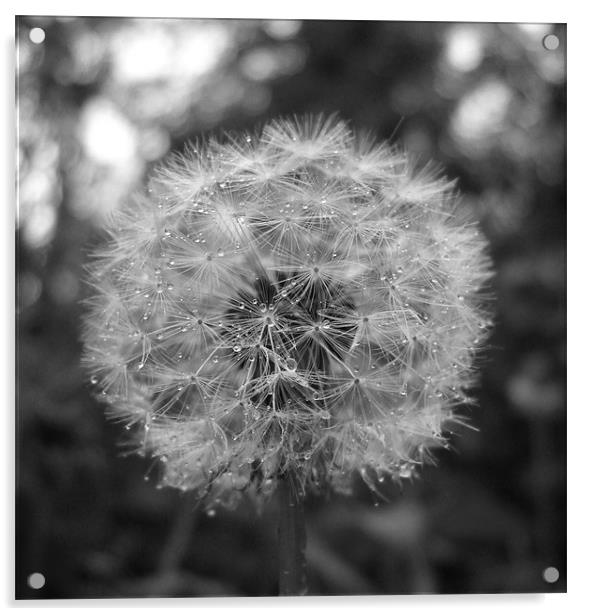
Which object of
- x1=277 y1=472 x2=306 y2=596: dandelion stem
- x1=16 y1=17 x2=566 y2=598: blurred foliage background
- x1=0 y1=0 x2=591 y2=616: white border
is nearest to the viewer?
x1=277 y1=472 x2=306 y2=596: dandelion stem

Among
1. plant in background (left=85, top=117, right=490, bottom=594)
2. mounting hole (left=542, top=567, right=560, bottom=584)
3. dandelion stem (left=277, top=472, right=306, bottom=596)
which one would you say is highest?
plant in background (left=85, top=117, right=490, bottom=594)

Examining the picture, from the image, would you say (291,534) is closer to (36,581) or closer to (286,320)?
(286,320)

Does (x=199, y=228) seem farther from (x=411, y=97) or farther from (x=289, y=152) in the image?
(x=411, y=97)

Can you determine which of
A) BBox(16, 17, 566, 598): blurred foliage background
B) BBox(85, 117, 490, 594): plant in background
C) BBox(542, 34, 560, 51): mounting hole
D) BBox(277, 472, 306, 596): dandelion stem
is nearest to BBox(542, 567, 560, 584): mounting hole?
BBox(16, 17, 566, 598): blurred foliage background

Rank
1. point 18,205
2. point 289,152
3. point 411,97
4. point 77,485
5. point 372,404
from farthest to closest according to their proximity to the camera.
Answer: point 411,97
point 77,485
point 18,205
point 289,152
point 372,404

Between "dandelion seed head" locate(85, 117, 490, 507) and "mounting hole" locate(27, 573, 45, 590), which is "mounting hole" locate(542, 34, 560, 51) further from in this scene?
"mounting hole" locate(27, 573, 45, 590)
